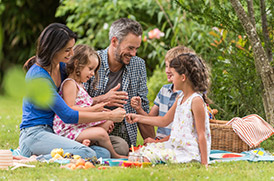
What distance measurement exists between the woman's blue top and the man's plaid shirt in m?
0.45

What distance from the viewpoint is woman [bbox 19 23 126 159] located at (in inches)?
114

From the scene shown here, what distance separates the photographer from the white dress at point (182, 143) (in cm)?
278

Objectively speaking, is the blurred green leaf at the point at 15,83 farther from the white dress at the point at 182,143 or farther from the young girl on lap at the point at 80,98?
the young girl on lap at the point at 80,98

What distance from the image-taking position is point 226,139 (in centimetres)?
343

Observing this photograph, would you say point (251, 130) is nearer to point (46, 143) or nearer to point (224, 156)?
point (224, 156)

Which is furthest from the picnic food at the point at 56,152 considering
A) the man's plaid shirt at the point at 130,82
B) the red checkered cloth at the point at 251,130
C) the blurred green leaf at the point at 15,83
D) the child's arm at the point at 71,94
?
the blurred green leaf at the point at 15,83

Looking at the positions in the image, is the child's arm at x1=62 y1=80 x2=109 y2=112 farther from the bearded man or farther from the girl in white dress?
the girl in white dress

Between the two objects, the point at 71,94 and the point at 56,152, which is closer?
the point at 56,152

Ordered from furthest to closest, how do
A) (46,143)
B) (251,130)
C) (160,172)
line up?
(251,130) < (46,143) < (160,172)

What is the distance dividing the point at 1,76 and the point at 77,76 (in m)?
2.85

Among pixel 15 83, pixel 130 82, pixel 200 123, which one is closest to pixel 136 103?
pixel 130 82

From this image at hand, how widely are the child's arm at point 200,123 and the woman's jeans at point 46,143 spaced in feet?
2.87

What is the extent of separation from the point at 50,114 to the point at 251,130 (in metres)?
1.82

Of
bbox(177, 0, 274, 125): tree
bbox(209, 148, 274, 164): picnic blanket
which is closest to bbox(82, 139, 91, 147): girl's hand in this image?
bbox(209, 148, 274, 164): picnic blanket
